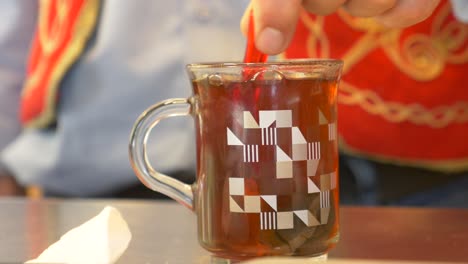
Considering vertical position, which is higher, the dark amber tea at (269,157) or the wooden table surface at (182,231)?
the dark amber tea at (269,157)

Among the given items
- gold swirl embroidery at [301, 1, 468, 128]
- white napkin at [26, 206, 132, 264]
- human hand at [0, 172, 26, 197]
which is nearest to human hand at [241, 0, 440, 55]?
white napkin at [26, 206, 132, 264]

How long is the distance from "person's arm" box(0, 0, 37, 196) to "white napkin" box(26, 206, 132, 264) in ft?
2.77

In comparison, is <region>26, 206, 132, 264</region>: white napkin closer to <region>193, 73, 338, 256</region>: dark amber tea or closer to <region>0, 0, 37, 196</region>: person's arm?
<region>193, 73, 338, 256</region>: dark amber tea

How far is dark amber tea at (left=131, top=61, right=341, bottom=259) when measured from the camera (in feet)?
1.75

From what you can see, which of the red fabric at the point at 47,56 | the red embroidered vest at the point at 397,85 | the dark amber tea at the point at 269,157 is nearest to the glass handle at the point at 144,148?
the dark amber tea at the point at 269,157

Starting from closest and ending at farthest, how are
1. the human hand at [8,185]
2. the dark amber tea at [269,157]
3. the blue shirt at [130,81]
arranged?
the dark amber tea at [269,157], the blue shirt at [130,81], the human hand at [8,185]

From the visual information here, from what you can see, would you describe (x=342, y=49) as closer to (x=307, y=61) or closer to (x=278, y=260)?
(x=307, y=61)

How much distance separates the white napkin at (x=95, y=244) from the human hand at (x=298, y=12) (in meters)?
0.15

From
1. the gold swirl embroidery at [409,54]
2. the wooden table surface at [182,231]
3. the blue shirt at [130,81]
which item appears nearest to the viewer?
the wooden table surface at [182,231]

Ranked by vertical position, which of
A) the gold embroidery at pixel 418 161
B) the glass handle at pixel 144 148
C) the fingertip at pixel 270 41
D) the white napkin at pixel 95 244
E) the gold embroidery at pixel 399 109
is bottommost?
the gold embroidery at pixel 418 161

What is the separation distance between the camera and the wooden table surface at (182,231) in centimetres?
64

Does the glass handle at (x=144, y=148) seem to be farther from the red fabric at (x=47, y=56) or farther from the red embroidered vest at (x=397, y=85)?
the red fabric at (x=47, y=56)

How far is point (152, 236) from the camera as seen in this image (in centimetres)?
71

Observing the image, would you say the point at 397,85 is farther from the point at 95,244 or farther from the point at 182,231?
the point at 95,244
